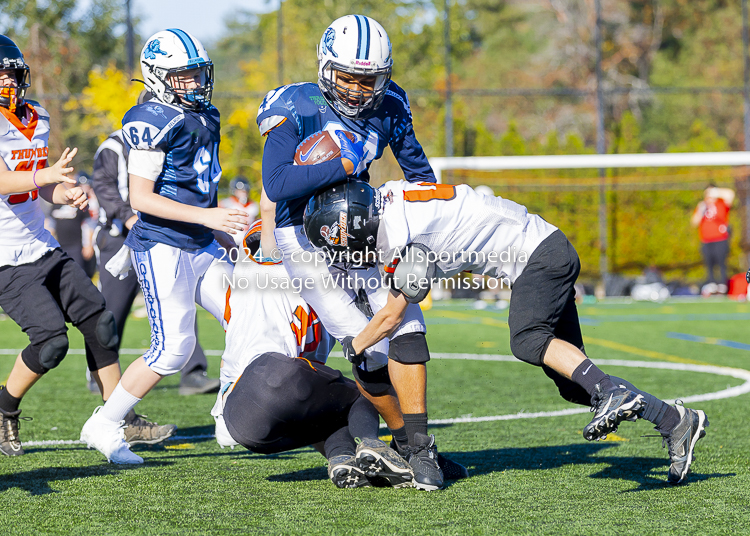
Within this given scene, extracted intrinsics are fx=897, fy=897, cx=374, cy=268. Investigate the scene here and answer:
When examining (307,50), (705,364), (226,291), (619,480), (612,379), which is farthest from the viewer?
(307,50)

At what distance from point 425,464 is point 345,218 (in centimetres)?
103

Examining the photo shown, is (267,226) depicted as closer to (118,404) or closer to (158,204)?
(158,204)

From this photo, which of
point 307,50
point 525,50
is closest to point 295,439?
point 307,50

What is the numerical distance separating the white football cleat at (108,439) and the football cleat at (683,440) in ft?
7.49

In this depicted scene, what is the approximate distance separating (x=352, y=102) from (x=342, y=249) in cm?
79

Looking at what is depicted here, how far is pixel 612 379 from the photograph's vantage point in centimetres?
337

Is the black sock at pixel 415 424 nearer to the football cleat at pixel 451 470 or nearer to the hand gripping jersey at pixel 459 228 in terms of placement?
the football cleat at pixel 451 470

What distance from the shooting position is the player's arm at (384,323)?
3492mm

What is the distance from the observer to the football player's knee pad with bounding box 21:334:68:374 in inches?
165

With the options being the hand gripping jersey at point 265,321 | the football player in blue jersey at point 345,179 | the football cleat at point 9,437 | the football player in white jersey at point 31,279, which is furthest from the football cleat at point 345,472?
the football cleat at point 9,437

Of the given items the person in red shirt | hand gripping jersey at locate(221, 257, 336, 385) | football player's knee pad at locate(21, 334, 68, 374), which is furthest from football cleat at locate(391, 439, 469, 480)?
the person in red shirt

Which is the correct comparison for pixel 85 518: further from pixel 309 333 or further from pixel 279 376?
pixel 309 333

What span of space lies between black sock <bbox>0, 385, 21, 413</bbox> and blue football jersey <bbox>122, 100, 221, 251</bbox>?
94cm

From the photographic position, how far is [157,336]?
4.16 metres
